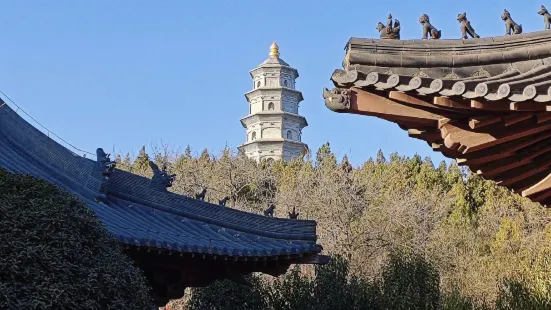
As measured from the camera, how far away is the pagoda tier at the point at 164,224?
7004 mm

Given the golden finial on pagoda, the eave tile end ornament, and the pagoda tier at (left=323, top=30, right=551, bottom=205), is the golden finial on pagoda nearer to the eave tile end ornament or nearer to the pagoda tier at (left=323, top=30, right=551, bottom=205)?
the pagoda tier at (left=323, top=30, right=551, bottom=205)

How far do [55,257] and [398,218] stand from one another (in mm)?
18588

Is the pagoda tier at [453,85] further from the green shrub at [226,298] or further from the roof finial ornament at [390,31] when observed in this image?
the green shrub at [226,298]

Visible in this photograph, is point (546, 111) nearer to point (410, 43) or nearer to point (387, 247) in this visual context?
point (410, 43)

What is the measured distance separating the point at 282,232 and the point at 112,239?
327 centimetres

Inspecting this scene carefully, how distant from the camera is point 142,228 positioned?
713 cm

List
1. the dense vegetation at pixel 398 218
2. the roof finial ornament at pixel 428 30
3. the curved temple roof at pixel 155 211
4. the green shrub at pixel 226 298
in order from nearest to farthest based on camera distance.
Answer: the roof finial ornament at pixel 428 30, the curved temple roof at pixel 155 211, the green shrub at pixel 226 298, the dense vegetation at pixel 398 218

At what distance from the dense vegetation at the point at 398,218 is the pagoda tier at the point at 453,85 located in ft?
35.8

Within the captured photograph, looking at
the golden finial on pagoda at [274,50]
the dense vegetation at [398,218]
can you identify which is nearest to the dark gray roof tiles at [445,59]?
the dense vegetation at [398,218]

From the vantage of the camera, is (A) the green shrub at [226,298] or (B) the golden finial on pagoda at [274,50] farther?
(B) the golden finial on pagoda at [274,50]

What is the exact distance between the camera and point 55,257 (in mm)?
4379

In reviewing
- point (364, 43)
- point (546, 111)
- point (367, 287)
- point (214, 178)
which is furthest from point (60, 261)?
point (214, 178)

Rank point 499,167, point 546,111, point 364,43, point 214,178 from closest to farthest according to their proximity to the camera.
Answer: point 546,111, point 364,43, point 499,167, point 214,178

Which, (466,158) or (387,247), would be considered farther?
(387,247)
